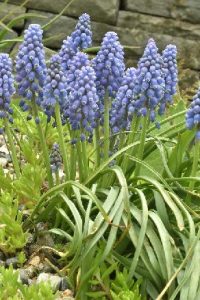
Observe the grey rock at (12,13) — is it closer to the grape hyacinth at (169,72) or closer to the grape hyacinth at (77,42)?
the grape hyacinth at (77,42)

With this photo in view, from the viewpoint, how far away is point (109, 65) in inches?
143

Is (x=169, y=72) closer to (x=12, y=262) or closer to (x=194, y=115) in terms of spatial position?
(x=194, y=115)

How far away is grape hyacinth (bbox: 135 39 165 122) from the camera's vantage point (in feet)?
11.4

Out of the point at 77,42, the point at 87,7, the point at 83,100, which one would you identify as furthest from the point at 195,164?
the point at 87,7

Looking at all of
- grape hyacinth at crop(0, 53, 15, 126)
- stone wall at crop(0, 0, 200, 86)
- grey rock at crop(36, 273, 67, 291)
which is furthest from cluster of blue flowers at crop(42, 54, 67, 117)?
stone wall at crop(0, 0, 200, 86)

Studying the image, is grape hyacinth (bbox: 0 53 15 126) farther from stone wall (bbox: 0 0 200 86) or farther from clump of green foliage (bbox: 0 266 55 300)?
stone wall (bbox: 0 0 200 86)

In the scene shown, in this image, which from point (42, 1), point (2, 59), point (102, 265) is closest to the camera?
point (102, 265)

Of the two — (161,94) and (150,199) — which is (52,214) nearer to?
(150,199)

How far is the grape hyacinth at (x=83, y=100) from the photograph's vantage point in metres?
3.44

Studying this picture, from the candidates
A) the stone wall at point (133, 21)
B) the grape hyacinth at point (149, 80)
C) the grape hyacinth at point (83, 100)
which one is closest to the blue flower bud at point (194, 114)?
the grape hyacinth at point (149, 80)

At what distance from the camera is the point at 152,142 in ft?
13.2

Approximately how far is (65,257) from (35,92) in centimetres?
87

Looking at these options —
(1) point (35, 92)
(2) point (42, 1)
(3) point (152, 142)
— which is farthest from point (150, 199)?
(2) point (42, 1)

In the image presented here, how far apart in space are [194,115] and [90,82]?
52 cm
